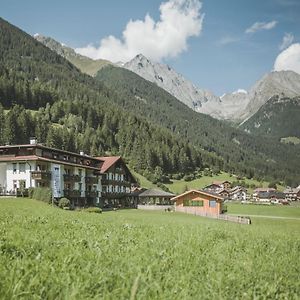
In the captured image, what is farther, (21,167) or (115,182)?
(115,182)

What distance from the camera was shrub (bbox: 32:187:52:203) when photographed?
204ft

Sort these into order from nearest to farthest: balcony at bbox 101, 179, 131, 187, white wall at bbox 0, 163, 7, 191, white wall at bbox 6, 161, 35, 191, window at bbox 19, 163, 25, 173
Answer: white wall at bbox 6, 161, 35, 191 < window at bbox 19, 163, 25, 173 < white wall at bbox 0, 163, 7, 191 < balcony at bbox 101, 179, 131, 187

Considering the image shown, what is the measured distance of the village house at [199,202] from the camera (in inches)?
3533

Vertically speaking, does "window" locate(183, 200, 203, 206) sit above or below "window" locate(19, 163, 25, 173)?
below

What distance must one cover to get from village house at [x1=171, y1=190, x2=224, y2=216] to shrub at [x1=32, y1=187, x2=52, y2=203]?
3597 centimetres

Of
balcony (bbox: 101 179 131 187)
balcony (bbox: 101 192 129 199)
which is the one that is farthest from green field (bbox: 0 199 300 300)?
balcony (bbox: 101 179 131 187)

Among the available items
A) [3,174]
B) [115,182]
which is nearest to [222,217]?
[115,182]

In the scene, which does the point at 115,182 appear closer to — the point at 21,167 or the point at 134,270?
the point at 21,167

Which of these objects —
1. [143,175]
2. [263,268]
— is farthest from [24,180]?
[143,175]

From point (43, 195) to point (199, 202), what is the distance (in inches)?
1575

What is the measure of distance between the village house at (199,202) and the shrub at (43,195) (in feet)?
118

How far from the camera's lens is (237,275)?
27.7 feet

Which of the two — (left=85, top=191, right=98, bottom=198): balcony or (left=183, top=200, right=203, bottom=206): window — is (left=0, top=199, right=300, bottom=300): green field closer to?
(left=85, top=191, right=98, bottom=198): balcony

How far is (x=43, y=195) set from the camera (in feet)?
205
